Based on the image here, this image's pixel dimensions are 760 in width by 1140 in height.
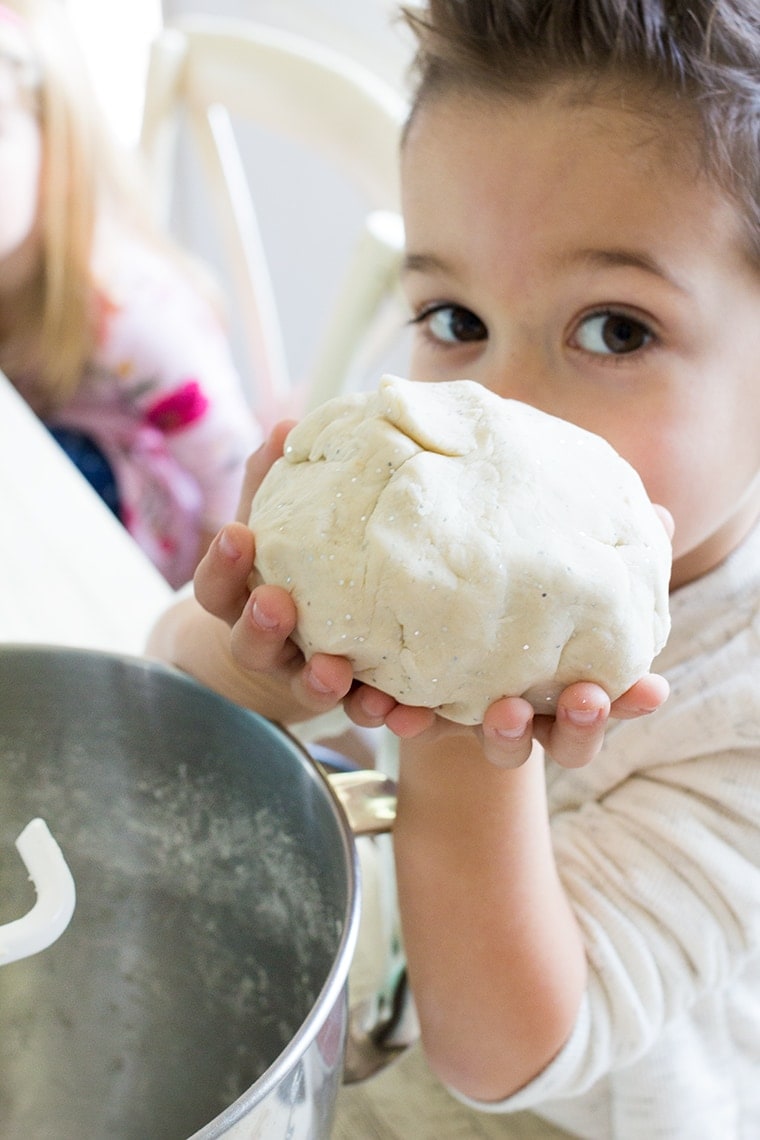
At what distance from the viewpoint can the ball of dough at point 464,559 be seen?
38cm

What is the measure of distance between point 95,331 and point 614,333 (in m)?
0.93

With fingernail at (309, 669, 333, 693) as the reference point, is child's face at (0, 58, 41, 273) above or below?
below

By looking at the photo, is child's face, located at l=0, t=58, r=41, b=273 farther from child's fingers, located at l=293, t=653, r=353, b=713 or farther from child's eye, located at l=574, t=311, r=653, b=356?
child's fingers, located at l=293, t=653, r=353, b=713

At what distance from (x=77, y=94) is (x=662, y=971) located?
1.23 metres

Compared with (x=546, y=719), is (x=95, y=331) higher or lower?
lower

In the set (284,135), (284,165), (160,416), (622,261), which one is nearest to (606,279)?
(622,261)

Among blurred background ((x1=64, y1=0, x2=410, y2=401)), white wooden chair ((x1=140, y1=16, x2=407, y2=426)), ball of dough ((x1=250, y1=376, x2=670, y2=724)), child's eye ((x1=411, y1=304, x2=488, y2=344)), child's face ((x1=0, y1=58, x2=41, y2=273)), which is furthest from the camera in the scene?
blurred background ((x1=64, y1=0, x2=410, y2=401))

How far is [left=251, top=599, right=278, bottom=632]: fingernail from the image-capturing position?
1.29 ft

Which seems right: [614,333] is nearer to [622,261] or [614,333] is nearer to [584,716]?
[622,261]

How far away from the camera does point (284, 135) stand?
3.74 feet

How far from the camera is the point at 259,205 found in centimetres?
231

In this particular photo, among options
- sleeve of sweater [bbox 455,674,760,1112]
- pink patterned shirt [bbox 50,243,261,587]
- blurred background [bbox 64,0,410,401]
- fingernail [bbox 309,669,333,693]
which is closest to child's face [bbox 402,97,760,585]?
sleeve of sweater [bbox 455,674,760,1112]

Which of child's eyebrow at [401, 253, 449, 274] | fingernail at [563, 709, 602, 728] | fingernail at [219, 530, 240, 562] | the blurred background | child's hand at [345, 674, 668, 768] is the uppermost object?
child's eyebrow at [401, 253, 449, 274]

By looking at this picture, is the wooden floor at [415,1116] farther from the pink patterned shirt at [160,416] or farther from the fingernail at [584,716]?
the pink patterned shirt at [160,416]
